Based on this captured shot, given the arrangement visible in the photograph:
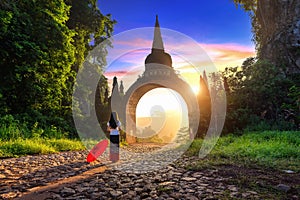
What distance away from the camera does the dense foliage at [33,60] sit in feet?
35.8

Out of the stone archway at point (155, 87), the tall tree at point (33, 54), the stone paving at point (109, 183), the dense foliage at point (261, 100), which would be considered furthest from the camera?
the stone archway at point (155, 87)

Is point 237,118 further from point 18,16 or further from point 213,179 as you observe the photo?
point 18,16

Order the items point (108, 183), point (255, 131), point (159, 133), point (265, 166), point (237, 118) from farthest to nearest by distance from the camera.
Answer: point (159, 133) → point (237, 118) → point (255, 131) → point (265, 166) → point (108, 183)

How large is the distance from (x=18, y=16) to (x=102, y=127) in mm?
9823

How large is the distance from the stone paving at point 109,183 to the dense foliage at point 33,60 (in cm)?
676

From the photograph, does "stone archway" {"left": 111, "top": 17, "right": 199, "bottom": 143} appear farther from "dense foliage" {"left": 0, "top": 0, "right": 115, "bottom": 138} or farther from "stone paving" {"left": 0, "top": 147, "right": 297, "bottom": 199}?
"stone paving" {"left": 0, "top": 147, "right": 297, "bottom": 199}

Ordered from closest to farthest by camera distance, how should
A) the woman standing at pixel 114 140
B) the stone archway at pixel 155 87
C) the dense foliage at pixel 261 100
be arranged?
the woman standing at pixel 114 140 < the dense foliage at pixel 261 100 < the stone archway at pixel 155 87

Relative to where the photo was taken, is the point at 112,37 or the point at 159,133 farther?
the point at 159,133

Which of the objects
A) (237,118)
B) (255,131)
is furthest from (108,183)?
(237,118)

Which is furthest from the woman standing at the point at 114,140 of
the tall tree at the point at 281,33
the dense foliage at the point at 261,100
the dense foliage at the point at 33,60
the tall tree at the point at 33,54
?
the tall tree at the point at 281,33

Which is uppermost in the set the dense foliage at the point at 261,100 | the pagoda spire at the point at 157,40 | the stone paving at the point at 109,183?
the pagoda spire at the point at 157,40

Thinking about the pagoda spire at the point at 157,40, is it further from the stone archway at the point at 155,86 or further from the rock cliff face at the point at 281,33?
the rock cliff face at the point at 281,33

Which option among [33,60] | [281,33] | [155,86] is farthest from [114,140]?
[281,33]

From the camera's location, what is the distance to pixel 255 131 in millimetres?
12047
